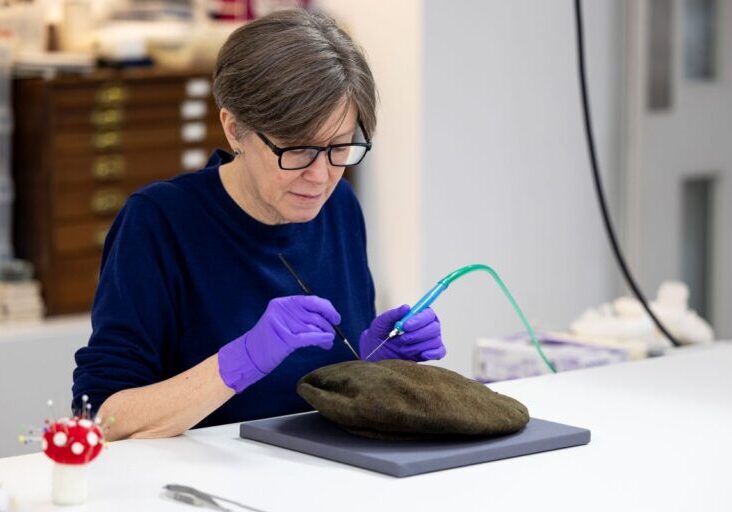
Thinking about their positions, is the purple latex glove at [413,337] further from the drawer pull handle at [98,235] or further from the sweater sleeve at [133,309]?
the drawer pull handle at [98,235]

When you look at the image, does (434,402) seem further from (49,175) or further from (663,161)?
(663,161)

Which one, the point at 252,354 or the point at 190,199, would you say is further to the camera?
the point at 190,199

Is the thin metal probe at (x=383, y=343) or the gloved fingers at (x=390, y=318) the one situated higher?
the gloved fingers at (x=390, y=318)

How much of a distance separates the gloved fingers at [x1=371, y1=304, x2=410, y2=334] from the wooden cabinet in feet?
6.16

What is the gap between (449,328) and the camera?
145 inches

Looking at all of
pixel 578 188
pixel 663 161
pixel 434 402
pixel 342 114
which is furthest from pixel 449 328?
pixel 434 402

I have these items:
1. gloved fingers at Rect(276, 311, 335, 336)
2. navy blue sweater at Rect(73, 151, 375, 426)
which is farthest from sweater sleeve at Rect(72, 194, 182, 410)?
gloved fingers at Rect(276, 311, 335, 336)

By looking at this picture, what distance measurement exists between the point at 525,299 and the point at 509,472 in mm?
2465

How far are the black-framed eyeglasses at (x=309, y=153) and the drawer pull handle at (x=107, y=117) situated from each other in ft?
6.19

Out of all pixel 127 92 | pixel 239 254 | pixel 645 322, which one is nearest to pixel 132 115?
pixel 127 92

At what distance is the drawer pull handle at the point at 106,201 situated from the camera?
3552 mm

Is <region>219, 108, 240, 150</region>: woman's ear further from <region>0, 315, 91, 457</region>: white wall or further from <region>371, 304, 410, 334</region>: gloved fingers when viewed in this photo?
<region>0, 315, 91, 457</region>: white wall

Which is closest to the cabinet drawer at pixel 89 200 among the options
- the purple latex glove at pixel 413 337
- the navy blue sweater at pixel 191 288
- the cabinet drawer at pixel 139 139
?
the cabinet drawer at pixel 139 139

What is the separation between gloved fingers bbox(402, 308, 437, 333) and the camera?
1768 mm
